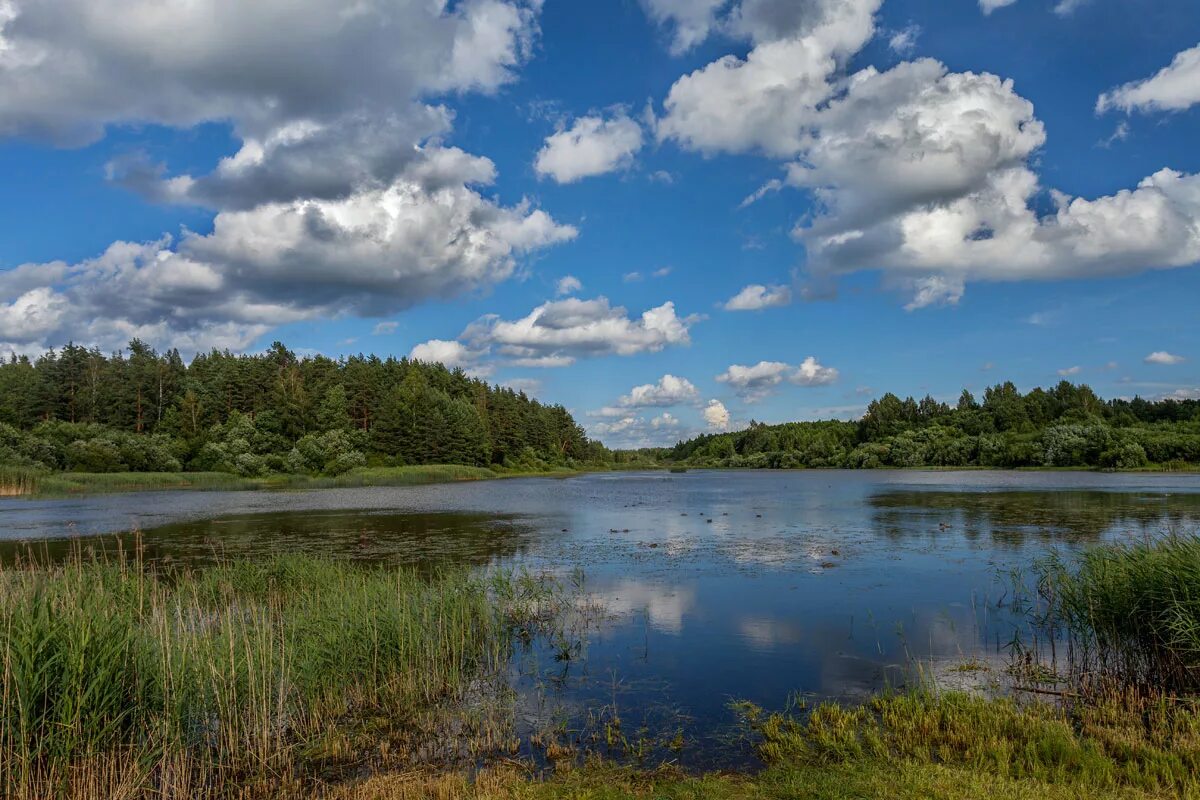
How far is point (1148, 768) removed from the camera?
23.1ft

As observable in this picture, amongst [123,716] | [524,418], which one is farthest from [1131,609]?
[524,418]

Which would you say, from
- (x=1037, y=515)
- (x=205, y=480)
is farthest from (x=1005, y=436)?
(x=205, y=480)

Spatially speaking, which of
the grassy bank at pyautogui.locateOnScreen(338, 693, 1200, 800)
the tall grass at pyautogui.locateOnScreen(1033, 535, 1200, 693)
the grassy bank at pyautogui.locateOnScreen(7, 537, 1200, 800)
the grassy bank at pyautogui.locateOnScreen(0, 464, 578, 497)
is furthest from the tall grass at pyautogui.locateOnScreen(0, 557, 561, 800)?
the grassy bank at pyautogui.locateOnScreen(0, 464, 578, 497)

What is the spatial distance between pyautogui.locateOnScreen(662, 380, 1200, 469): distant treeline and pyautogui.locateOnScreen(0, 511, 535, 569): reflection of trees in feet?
298

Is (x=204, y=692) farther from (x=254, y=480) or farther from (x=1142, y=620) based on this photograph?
(x=254, y=480)

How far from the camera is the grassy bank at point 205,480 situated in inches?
2290

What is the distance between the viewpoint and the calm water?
11664 millimetres

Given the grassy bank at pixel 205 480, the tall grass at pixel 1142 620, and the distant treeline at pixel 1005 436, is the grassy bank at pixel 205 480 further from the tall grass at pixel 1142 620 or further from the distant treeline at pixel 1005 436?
the distant treeline at pixel 1005 436

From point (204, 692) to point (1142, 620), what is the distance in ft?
43.4

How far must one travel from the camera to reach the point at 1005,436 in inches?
4537

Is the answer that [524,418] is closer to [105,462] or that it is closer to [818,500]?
[105,462]

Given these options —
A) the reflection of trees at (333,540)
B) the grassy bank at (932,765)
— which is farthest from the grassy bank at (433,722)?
the reflection of trees at (333,540)

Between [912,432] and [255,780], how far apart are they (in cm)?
14299

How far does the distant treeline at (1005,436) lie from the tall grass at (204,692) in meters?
103
